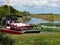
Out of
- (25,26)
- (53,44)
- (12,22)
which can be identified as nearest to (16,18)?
(12,22)

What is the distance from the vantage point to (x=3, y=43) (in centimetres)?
855

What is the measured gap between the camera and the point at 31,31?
16.1m

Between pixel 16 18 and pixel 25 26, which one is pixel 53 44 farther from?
pixel 16 18

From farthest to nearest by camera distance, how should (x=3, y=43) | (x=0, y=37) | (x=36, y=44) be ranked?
(x=36, y=44) < (x=0, y=37) < (x=3, y=43)

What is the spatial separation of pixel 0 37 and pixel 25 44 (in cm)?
201

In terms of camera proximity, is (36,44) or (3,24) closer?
(36,44)

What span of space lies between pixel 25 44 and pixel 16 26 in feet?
18.6

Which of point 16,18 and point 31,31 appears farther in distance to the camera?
point 16,18

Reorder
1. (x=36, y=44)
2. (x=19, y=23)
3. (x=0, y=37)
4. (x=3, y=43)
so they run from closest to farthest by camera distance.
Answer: (x=3, y=43) < (x=0, y=37) < (x=36, y=44) < (x=19, y=23)

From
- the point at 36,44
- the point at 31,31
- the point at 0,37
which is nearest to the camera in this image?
the point at 0,37

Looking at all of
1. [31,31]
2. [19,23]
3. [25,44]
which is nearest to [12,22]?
[19,23]

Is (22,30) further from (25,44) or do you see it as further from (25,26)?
(25,44)

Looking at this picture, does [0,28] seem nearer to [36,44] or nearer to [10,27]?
[10,27]

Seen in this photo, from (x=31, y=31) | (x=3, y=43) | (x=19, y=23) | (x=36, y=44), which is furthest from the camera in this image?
(x=19, y=23)
